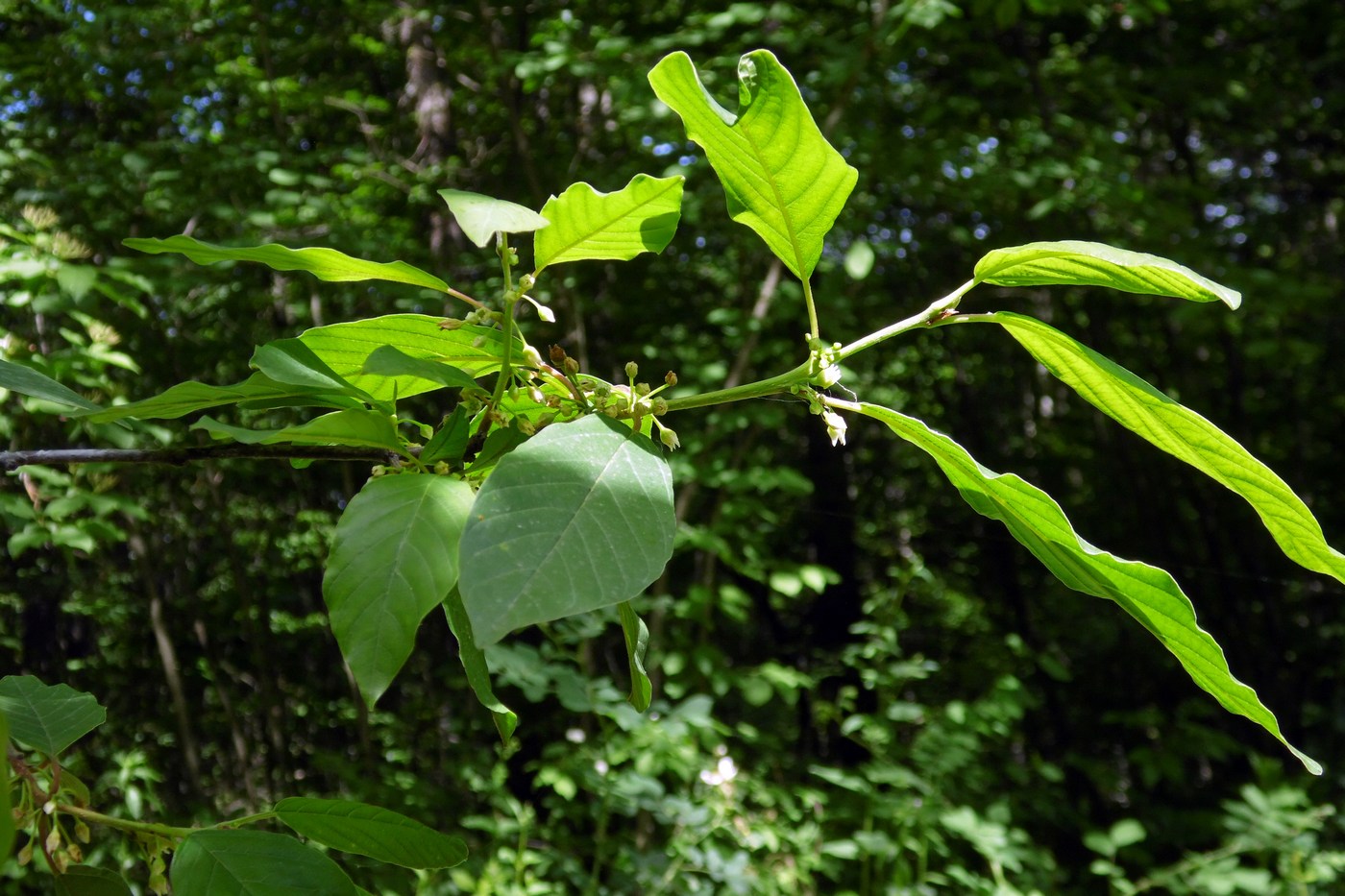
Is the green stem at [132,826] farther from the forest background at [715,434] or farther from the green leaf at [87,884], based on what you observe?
the forest background at [715,434]

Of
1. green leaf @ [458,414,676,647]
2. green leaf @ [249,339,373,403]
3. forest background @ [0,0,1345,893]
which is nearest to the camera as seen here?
green leaf @ [458,414,676,647]

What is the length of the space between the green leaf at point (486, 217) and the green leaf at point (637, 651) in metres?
0.16

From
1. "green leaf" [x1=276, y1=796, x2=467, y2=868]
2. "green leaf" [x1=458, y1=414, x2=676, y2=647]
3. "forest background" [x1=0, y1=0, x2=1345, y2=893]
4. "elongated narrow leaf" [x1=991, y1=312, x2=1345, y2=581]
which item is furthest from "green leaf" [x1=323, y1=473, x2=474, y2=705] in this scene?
"forest background" [x1=0, y1=0, x2=1345, y2=893]

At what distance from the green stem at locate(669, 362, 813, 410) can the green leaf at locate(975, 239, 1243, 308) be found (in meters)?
0.10

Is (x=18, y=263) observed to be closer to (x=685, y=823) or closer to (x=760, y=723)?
(x=685, y=823)

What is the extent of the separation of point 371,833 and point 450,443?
0.57 feet

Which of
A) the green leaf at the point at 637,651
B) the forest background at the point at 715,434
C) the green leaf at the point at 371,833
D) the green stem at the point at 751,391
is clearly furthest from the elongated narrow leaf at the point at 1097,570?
the forest background at the point at 715,434

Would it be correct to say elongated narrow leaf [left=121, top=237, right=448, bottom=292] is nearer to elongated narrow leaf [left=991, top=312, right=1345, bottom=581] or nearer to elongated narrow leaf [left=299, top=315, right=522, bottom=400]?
elongated narrow leaf [left=299, top=315, right=522, bottom=400]

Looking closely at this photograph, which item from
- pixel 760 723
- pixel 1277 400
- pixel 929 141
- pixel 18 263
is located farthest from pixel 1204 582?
pixel 18 263

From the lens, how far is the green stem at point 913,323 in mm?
472

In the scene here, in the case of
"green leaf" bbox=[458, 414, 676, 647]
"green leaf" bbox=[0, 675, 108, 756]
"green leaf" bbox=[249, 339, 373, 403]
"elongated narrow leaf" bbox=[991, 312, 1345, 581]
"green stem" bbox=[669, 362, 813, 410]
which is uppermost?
"green leaf" bbox=[249, 339, 373, 403]

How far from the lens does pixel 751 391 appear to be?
→ 1.45 feet

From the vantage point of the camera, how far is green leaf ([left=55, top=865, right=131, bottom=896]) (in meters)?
0.42

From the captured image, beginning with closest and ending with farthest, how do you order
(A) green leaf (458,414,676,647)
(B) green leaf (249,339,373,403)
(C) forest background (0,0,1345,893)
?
(A) green leaf (458,414,676,647)
(B) green leaf (249,339,373,403)
(C) forest background (0,0,1345,893)
